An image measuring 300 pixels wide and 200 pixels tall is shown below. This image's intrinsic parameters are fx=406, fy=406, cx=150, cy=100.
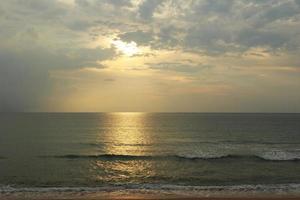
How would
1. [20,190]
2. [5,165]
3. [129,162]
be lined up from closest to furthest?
[20,190] → [5,165] → [129,162]

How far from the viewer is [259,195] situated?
2095 cm

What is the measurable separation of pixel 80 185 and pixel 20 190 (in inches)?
150

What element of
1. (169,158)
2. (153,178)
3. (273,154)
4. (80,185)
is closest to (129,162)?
(169,158)

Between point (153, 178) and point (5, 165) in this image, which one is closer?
point (153, 178)

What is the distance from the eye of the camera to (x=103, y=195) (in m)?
20.6

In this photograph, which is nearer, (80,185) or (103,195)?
(103,195)

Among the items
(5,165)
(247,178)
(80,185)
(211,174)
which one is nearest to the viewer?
(80,185)

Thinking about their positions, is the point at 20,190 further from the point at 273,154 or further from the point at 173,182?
the point at 273,154

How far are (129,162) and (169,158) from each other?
4473mm

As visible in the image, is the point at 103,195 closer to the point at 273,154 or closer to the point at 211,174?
the point at 211,174

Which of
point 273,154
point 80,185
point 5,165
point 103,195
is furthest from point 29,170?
point 273,154

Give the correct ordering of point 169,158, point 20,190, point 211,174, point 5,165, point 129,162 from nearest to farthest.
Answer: point 20,190
point 211,174
point 5,165
point 129,162
point 169,158

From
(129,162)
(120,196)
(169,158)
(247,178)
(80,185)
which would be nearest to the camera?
(120,196)

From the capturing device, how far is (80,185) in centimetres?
2478
